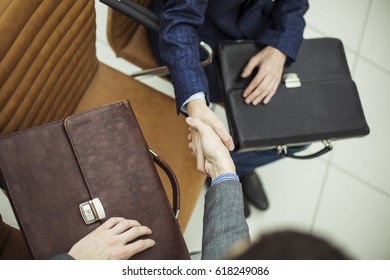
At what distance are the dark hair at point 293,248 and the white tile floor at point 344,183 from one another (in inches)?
48.0

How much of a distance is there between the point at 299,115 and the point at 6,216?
41.8 inches

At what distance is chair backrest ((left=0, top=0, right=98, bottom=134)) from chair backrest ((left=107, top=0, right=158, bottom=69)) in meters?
0.17

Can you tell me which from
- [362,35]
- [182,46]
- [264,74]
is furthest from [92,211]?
[362,35]

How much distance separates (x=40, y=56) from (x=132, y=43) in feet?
1.68

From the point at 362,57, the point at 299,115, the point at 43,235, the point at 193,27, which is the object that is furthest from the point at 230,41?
the point at 362,57

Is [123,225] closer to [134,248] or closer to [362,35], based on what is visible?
[134,248]

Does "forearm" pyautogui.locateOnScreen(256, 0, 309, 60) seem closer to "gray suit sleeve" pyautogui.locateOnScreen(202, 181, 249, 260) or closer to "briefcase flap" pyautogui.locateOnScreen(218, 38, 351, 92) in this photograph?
"briefcase flap" pyautogui.locateOnScreen(218, 38, 351, 92)

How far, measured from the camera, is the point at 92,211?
2.66 feet

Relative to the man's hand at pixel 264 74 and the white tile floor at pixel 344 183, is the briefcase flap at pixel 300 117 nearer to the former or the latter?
the man's hand at pixel 264 74

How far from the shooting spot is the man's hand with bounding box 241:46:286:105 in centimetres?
117

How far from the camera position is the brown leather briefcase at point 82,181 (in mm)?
784

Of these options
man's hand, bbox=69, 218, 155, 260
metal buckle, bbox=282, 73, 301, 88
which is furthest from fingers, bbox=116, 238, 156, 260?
metal buckle, bbox=282, 73, 301, 88

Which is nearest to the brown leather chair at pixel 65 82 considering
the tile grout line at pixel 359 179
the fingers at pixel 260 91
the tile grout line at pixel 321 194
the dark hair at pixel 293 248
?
the fingers at pixel 260 91
